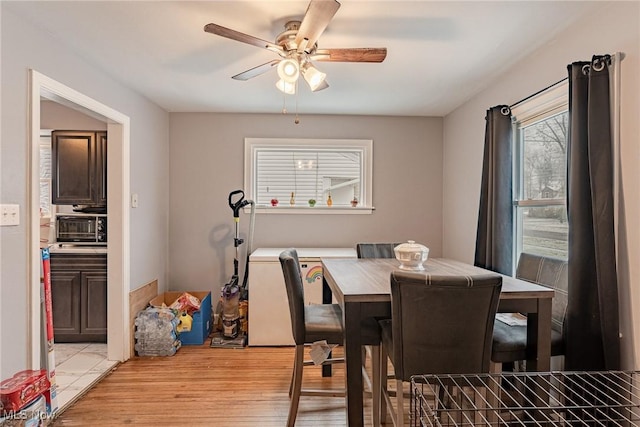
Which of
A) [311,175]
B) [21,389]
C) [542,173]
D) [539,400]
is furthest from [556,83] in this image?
[21,389]

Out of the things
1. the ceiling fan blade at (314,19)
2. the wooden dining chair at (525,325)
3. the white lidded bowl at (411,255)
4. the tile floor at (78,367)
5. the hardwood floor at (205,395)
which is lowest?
the hardwood floor at (205,395)

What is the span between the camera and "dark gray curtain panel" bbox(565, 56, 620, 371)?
1.82 metres

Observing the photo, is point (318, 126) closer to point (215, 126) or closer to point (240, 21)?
point (215, 126)

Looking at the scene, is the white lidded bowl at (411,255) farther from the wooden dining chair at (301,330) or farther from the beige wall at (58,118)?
the beige wall at (58,118)

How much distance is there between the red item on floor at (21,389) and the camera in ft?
5.99

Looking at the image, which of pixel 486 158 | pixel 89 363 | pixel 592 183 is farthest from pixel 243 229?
pixel 592 183

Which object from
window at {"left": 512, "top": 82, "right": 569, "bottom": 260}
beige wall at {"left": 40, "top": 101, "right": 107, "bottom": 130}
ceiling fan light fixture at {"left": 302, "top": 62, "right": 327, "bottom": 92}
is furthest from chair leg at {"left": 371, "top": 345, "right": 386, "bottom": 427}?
beige wall at {"left": 40, "top": 101, "right": 107, "bottom": 130}

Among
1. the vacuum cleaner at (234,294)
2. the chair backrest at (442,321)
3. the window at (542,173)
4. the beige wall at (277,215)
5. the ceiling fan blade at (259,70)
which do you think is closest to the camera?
the chair backrest at (442,321)

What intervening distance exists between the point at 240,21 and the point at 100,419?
2.54 metres

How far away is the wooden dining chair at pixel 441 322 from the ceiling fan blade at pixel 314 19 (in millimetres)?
1188

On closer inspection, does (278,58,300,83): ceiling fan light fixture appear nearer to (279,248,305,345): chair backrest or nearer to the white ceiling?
the white ceiling

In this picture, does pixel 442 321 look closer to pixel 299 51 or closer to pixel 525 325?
pixel 525 325

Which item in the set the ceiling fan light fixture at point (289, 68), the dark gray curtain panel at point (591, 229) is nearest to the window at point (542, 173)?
the dark gray curtain panel at point (591, 229)

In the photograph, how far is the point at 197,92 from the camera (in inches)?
134
